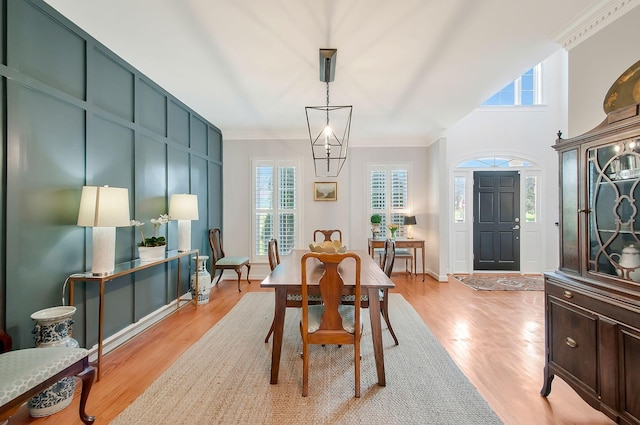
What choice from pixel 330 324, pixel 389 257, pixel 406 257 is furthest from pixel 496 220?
pixel 330 324

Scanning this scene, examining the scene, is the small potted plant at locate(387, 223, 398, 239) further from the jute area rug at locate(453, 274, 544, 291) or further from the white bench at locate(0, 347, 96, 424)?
the white bench at locate(0, 347, 96, 424)

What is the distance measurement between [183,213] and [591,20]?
13.6ft

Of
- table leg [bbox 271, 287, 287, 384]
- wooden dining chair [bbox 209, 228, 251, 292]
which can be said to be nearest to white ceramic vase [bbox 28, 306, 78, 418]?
table leg [bbox 271, 287, 287, 384]

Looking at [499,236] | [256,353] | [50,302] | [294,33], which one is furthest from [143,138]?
[499,236]

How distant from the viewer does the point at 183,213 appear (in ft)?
11.0

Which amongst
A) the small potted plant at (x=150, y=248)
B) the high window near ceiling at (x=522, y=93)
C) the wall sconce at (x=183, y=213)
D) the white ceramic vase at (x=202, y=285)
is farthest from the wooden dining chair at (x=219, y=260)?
the high window near ceiling at (x=522, y=93)

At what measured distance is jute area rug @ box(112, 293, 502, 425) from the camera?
1676 millimetres

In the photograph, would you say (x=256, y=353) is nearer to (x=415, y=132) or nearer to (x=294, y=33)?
(x=294, y=33)

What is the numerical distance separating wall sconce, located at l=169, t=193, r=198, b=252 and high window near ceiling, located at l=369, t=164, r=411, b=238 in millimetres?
3321

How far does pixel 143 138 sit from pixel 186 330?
215cm

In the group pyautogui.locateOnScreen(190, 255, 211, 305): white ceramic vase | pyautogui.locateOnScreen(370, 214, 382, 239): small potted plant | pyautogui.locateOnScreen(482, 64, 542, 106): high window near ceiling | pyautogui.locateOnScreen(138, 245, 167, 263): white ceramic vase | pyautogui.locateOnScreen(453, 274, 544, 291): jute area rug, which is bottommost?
pyautogui.locateOnScreen(453, 274, 544, 291): jute area rug

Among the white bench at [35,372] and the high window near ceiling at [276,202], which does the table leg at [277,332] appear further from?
the high window near ceiling at [276,202]

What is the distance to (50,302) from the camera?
6.51 ft

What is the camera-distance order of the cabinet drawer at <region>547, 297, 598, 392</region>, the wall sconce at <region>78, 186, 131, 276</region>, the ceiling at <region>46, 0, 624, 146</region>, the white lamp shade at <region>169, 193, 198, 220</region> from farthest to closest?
the white lamp shade at <region>169, 193, 198, 220</region> → the wall sconce at <region>78, 186, 131, 276</region> → the ceiling at <region>46, 0, 624, 146</region> → the cabinet drawer at <region>547, 297, 598, 392</region>
